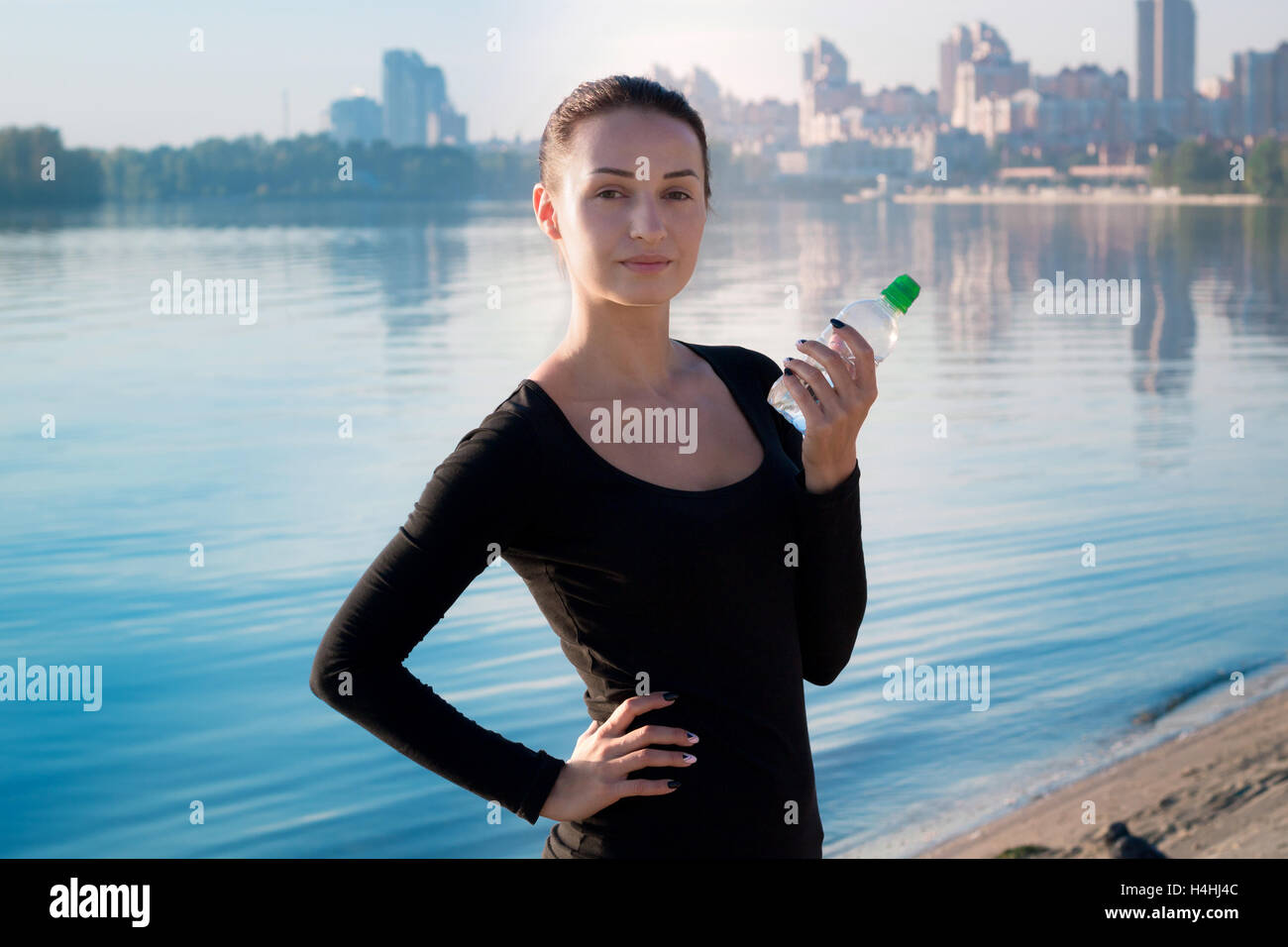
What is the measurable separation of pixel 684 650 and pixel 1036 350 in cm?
2112

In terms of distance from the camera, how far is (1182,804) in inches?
215

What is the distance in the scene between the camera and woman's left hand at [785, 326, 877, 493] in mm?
1673

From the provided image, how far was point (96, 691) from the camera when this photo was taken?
26.0ft

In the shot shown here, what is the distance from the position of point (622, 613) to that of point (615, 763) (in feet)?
0.58

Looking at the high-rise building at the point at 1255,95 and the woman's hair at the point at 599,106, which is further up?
the high-rise building at the point at 1255,95

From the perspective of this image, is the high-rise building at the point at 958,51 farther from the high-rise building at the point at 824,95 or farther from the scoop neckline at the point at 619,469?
the scoop neckline at the point at 619,469

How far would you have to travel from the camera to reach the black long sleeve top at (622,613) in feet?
5.34

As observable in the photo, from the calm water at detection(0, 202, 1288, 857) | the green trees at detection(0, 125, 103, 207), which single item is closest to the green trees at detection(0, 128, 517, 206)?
the green trees at detection(0, 125, 103, 207)

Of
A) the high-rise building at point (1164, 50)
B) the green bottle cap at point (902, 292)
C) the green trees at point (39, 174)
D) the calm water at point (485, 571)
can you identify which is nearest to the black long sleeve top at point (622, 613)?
the green bottle cap at point (902, 292)

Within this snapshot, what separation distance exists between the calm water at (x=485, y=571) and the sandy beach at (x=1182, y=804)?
0.87 ft

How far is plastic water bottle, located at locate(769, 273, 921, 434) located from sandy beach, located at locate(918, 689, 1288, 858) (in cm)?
331

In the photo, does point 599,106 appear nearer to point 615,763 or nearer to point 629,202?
point 629,202

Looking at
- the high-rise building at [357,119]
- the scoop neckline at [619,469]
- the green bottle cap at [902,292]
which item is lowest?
the scoop neckline at [619,469]

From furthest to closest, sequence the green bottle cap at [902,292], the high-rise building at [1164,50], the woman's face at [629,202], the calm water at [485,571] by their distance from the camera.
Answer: the high-rise building at [1164,50], the calm water at [485,571], the green bottle cap at [902,292], the woman's face at [629,202]
